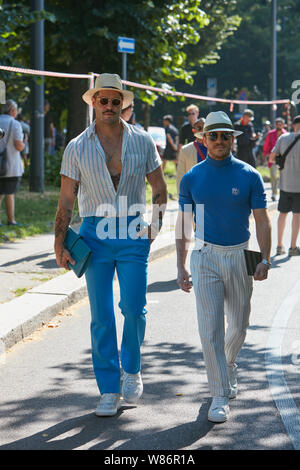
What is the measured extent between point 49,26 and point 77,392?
574 inches

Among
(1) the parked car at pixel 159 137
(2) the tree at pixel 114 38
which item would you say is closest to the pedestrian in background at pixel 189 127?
(1) the parked car at pixel 159 137

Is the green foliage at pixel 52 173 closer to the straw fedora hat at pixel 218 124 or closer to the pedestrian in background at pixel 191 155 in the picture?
the pedestrian in background at pixel 191 155

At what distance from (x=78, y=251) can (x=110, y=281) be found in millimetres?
300

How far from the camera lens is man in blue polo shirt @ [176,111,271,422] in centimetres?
486

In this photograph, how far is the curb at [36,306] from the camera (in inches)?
260

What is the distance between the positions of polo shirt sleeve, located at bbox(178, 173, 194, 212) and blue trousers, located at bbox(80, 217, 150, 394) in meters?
0.32

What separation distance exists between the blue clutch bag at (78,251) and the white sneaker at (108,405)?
0.75 meters

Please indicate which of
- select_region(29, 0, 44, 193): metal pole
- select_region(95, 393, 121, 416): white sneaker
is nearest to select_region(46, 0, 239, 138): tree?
select_region(29, 0, 44, 193): metal pole

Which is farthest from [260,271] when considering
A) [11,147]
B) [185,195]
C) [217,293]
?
[11,147]

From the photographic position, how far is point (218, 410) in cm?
479

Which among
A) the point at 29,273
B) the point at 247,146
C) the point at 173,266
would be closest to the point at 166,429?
the point at 29,273

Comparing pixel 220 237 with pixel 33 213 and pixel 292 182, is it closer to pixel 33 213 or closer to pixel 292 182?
pixel 292 182

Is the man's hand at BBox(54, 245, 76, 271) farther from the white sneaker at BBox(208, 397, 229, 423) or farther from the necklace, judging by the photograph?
the white sneaker at BBox(208, 397, 229, 423)

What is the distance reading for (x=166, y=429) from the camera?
4652 mm
